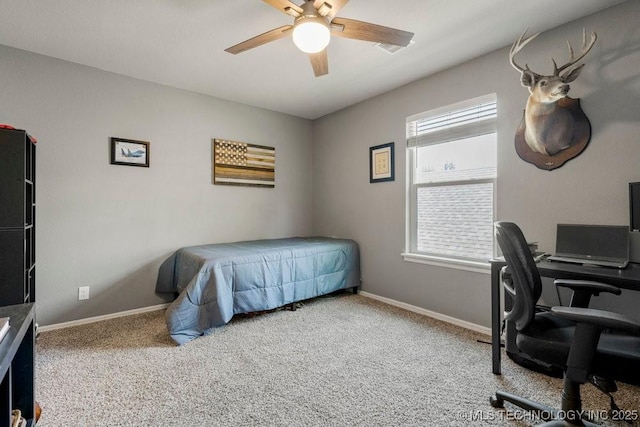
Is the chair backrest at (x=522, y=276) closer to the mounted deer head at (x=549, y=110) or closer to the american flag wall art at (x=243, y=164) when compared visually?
the mounted deer head at (x=549, y=110)

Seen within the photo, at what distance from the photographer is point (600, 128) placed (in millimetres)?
2061

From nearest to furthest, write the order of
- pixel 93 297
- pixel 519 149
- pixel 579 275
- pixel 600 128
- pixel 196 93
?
1. pixel 579 275
2. pixel 600 128
3. pixel 519 149
4. pixel 93 297
5. pixel 196 93

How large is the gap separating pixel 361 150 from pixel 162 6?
96.8 inches

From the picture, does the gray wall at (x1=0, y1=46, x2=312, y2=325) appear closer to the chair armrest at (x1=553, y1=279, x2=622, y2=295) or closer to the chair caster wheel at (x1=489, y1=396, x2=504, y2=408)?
the chair caster wheel at (x1=489, y1=396, x2=504, y2=408)

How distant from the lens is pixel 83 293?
2.87m

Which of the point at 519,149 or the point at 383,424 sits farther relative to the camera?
the point at 519,149

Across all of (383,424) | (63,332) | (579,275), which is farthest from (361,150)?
(63,332)

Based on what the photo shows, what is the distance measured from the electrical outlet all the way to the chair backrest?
3.45 metres

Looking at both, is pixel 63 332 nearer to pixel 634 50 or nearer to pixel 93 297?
pixel 93 297

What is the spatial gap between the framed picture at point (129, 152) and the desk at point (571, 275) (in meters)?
3.34

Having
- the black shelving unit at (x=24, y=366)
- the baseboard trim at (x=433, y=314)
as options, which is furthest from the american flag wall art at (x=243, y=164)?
the black shelving unit at (x=24, y=366)

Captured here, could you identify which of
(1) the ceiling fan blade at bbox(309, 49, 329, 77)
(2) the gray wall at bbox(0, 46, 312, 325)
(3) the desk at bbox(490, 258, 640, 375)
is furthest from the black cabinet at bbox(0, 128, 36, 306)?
(3) the desk at bbox(490, 258, 640, 375)

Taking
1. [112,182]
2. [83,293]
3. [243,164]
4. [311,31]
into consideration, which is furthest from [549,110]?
[83,293]

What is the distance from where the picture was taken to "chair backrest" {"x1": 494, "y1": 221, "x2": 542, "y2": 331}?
1355mm
